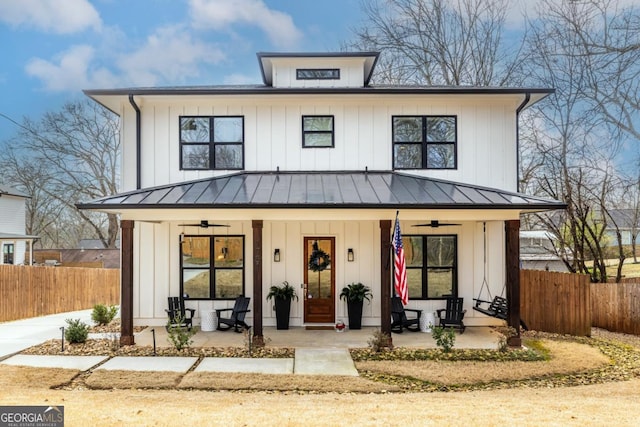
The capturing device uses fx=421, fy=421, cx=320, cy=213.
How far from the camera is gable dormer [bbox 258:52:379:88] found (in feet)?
36.6

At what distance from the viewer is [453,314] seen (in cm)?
1013

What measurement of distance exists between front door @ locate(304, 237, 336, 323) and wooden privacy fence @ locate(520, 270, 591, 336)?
199 inches

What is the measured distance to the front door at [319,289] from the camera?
10617mm

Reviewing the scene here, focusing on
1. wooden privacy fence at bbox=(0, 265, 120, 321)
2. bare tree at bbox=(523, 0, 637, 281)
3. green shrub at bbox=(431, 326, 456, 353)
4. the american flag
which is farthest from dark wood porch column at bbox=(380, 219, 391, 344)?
wooden privacy fence at bbox=(0, 265, 120, 321)

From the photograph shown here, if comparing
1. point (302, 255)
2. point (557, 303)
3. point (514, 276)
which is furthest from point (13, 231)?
point (557, 303)

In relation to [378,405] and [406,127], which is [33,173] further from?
[378,405]

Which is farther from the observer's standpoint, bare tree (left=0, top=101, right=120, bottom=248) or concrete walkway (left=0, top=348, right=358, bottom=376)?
bare tree (left=0, top=101, right=120, bottom=248)

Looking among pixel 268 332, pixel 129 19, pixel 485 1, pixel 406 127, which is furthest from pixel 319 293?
pixel 129 19

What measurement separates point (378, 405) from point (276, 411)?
1.33 meters

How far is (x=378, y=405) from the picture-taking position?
5.48 metres

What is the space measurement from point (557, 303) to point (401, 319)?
3.94m

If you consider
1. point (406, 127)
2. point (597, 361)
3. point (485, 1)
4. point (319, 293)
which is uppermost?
point (485, 1)

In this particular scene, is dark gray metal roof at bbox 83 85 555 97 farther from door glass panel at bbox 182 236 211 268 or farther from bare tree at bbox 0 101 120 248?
bare tree at bbox 0 101 120 248

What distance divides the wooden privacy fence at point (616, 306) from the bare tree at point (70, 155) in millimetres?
26313
